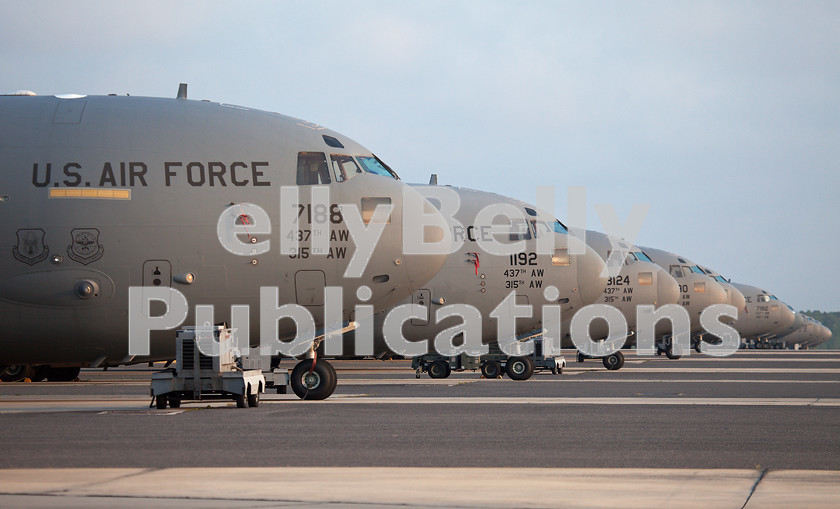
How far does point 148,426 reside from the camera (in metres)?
17.3

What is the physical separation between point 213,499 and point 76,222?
13.3 m

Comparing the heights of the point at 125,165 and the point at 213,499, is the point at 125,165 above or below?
above

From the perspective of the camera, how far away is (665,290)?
53.5 m

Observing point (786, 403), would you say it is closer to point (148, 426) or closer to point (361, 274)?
point (361, 274)

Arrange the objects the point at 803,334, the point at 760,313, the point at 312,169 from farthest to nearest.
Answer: the point at 803,334 < the point at 760,313 < the point at 312,169

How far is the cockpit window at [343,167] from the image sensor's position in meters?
23.3

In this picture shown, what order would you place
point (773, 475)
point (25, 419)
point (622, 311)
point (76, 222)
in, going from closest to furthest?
point (773, 475) → point (25, 419) → point (76, 222) → point (622, 311)

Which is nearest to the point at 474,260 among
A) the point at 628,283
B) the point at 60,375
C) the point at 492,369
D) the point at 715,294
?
the point at 492,369

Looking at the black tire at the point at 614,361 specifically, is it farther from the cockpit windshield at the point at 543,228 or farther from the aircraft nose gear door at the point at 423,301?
the aircraft nose gear door at the point at 423,301

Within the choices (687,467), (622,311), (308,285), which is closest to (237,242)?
(308,285)

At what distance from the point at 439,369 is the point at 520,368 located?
340 cm

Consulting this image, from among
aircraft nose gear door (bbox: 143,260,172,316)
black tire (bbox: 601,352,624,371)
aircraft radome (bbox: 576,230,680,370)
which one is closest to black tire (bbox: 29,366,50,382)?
aircraft nose gear door (bbox: 143,260,172,316)

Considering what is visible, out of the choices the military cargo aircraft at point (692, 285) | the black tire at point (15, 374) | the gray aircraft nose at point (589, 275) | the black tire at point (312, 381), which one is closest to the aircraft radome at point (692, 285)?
the military cargo aircraft at point (692, 285)

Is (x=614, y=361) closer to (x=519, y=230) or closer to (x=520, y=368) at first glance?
(x=520, y=368)
